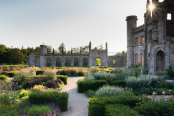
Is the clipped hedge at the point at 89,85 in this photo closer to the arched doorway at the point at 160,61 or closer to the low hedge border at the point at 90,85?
the low hedge border at the point at 90,85

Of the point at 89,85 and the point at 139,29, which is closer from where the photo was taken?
the point at 89,85

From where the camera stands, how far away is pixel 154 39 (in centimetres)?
1636

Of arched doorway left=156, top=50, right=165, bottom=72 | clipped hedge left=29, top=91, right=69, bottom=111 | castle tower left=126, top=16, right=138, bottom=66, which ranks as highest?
castle tower left=126, top=16, right=138, bottom=66

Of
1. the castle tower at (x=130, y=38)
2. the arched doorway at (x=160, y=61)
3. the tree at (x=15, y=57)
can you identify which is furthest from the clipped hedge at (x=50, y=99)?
the tree at (x=15, y=57)

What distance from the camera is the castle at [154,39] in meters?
14.9

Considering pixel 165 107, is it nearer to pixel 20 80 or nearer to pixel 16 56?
pixel 20 80

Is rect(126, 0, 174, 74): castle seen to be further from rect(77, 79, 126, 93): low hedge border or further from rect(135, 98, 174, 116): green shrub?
rect(135, 98, 174, 116): green shrub

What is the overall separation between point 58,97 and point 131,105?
292 centimetres

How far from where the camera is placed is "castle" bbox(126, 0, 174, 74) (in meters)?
14.9

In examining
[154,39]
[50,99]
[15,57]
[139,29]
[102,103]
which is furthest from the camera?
[15,57]

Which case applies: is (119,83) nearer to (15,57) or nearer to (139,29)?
(139,29)

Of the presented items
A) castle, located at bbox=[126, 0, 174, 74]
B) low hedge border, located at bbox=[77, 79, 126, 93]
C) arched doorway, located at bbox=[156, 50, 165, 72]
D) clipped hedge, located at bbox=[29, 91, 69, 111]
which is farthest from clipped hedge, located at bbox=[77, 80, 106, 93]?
arched doorway, located at bbox=[156, 50, 165, 72]

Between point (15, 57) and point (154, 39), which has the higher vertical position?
point (154, 39)

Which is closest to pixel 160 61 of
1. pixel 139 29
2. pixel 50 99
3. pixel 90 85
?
pixel 139 29
